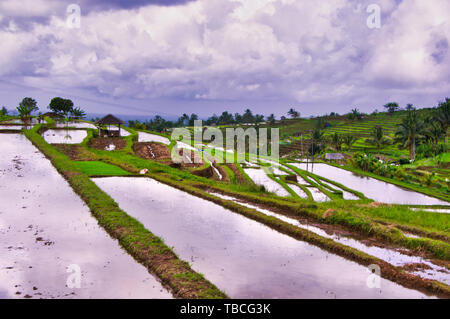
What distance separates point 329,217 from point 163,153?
62.9ft

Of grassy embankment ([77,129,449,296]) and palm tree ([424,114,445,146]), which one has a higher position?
palm tree ([424,114,445,146])

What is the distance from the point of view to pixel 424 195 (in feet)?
70.6

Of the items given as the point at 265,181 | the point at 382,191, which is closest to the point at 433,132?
the point at 382,191

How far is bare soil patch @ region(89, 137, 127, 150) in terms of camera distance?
1070 inches

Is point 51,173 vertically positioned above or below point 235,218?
above

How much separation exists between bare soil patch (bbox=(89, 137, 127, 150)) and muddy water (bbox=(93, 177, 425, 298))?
17.6 meters

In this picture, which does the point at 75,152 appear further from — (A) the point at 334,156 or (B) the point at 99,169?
(A) the point at 334,156

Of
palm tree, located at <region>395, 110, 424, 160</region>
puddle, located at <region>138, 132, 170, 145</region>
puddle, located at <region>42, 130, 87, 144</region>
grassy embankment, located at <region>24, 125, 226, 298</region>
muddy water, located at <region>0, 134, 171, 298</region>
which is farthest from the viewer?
palm tree, located at <region>395, 110, 424, 160</region>

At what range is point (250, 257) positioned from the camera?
6.56 metres

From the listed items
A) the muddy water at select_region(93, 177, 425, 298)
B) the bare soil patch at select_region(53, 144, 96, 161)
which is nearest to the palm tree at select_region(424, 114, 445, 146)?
the bare soil patch at select_region(53, 144, 96, 161)

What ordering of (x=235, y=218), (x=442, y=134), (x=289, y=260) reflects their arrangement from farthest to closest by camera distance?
(x=442, y=134)
(x=235, y=218)
(x=289, y=260)

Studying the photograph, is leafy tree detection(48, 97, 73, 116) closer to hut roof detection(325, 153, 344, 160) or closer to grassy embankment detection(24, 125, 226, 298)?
hut roof detection(325, 153, 344, 160)
